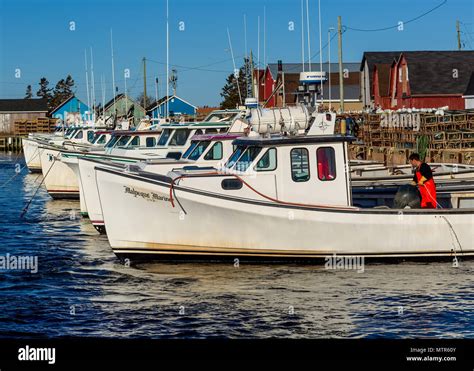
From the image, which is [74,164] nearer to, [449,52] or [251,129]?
[251,129]

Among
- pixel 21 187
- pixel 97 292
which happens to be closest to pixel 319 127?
pixel 97 292

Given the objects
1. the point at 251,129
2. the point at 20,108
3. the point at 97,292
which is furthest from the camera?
the point at 20,108

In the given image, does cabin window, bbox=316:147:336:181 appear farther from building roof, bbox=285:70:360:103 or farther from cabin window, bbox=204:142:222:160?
building roof, bbox=285:70:360:103

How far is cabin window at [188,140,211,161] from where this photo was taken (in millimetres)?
25141

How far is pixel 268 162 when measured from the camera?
1906 centimetres

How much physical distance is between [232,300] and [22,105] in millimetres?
114616

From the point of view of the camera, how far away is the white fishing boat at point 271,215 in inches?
717

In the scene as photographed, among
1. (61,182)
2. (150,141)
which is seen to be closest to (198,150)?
(150,141)

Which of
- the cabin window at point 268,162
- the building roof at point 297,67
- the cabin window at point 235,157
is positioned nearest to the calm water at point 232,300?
the cabin window at point 268,162

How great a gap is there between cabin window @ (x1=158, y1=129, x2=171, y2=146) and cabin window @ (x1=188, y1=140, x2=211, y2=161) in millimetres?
6330

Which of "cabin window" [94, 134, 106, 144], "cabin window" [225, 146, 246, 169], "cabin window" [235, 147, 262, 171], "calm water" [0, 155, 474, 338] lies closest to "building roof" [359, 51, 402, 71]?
"cabin window" [94, 134, 106, 144]

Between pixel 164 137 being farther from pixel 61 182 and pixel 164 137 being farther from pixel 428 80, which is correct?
pixel 428 80

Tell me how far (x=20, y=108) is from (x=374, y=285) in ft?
371

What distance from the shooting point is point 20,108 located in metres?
→ 126
